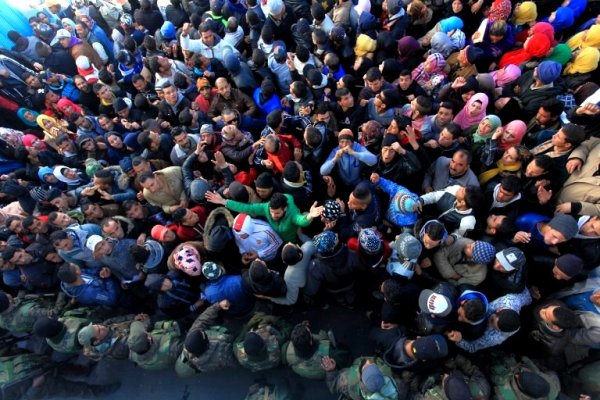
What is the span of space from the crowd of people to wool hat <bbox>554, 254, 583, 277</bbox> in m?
0.01

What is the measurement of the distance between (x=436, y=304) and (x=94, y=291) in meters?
4.25

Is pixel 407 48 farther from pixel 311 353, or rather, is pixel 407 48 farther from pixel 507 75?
pixel 311 353

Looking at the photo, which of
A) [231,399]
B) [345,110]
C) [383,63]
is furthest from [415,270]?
[383,63]

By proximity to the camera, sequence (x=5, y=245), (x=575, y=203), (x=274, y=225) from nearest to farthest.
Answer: (x=575, y=203), (x=274, y=225), (x=5, y=245)

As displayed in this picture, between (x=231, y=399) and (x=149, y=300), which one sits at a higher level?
(x=149, y=300)

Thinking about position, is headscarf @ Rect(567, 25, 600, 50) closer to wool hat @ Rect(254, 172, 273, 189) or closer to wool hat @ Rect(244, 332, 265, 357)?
wool hat @ Rect(254, 172, 273, 189)

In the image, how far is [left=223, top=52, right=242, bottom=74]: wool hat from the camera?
5.69m

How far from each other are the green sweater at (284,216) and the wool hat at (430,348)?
177 cm

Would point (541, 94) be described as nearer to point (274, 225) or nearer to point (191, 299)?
point (274, 225)

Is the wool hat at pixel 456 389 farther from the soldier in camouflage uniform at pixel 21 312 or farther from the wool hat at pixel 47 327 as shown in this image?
the soldier in camouflage uniform at pixel 21 312

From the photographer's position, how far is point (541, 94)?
4590mm

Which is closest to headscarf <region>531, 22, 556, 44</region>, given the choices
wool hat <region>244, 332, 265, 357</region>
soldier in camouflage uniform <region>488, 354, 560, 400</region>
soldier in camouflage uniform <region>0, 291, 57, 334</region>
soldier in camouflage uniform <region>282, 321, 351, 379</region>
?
soldier in camouflage uniform <region>488, 354, 560, 400</region>

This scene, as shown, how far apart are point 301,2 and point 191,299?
19.5ft

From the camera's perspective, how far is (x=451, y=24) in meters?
5.60
